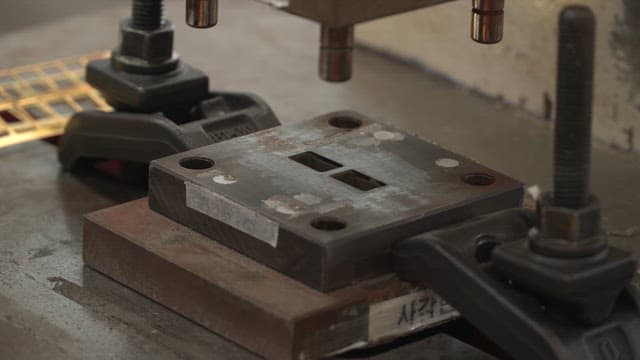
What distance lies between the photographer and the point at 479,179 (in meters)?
1.47

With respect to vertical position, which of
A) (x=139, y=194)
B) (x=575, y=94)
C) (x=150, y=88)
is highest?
(x=575, y=94)

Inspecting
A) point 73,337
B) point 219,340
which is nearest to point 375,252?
point 219,340

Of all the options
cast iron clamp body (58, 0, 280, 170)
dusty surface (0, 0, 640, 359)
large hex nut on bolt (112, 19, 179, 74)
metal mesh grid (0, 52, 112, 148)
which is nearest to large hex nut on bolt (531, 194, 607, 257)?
dusty surface (0, 0, 640, 359)

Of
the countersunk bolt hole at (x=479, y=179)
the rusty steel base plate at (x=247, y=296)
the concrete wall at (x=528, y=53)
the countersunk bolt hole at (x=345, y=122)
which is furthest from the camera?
the concrete wall at (x=528, y=53)

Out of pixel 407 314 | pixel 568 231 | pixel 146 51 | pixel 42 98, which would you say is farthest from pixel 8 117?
pixel 568 231

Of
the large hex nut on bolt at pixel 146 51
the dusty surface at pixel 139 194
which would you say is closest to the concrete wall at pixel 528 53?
the dusty surface at pixel 139 194

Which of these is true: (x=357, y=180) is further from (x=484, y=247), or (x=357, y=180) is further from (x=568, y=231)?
(x=568, y=231)

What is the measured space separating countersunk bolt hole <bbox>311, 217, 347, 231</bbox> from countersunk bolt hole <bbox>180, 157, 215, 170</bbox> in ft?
0.54

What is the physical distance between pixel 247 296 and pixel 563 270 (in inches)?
10.1

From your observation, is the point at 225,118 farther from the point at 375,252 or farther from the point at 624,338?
the point at 624,338

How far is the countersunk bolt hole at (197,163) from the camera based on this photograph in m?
1.48

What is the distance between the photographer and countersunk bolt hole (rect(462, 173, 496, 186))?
1461 mm

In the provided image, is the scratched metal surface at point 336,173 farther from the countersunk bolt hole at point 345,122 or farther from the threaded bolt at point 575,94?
the threaded bolt at point 575,94

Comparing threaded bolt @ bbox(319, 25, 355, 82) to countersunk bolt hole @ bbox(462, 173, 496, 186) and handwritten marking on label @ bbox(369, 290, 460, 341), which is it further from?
handwritten marking on label @ bbox(369, 290, 460, 341)
